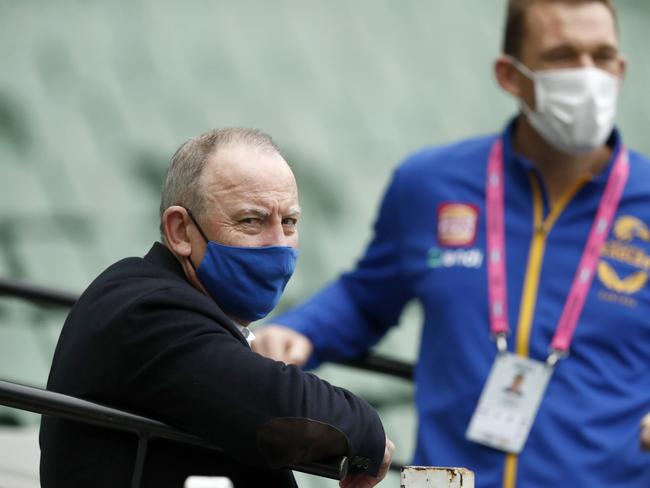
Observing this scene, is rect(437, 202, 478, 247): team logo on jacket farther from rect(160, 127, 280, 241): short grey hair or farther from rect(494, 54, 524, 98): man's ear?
rect(160, 127, 280, 241): short grey hair

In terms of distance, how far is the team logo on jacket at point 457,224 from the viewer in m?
4.32

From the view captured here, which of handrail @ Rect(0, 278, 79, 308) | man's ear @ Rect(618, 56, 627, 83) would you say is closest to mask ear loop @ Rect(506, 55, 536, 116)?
man's ear @ Rect(618, 56, 627, 83)

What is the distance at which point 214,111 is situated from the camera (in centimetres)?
759

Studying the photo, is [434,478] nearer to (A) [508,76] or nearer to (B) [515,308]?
(B) [515,308]

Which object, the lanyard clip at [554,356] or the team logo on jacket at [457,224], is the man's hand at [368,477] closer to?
the lanyard clip at [554,356]

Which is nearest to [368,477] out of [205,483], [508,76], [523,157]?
[205,483]

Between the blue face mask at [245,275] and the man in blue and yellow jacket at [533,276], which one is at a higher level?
the blue face mask at [245,275]

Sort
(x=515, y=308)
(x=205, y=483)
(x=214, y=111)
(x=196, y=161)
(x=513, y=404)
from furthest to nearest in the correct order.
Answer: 1. (x=214, y=111)
2. (x=515, y=308)
3. (x=513, y=404)
4. (x=196, y=161)
5. (x=205, y=483)

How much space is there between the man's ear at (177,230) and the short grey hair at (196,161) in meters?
0.02

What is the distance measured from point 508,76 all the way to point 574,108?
1.09 ft

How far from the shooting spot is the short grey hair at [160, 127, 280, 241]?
9.02 feet

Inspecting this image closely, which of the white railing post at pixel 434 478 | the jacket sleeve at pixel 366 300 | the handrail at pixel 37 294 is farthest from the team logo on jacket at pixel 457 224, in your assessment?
the white railing post at pixel 434 478

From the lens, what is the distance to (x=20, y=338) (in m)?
6.66

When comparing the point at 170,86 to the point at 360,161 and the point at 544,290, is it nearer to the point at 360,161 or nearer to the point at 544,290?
the point at 360,161
